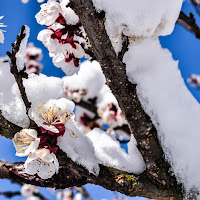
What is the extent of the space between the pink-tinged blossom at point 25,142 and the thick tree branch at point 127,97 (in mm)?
378

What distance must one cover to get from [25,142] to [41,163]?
0.09 metres

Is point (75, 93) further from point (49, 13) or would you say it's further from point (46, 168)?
point (46, 168)

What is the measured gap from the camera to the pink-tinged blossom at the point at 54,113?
3.06 feet

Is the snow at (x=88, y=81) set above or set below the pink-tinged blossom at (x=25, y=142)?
above

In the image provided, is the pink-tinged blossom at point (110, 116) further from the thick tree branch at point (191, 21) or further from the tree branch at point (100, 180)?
the tree branch at point (100, 180)

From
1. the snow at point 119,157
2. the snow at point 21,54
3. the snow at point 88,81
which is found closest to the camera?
the snow at point 21,54

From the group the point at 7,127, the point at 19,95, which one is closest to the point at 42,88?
the point at 19,95

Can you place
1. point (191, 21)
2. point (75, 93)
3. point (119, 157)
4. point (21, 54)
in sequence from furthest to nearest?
1. point (75, 93)
2. point (191, 21)
3. point (119, 157)
4. point (21, 54)

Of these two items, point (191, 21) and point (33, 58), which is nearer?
point (191, 21)

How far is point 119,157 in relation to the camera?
3.93 ft

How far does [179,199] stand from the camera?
112cm

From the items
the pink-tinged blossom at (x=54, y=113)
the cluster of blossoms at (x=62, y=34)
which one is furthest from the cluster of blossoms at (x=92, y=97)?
the pink-tinged blossom at (x=54, y=113)

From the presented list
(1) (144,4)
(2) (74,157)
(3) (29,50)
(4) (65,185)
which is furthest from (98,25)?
(3) (29,50)

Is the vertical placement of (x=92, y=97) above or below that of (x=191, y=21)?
above
